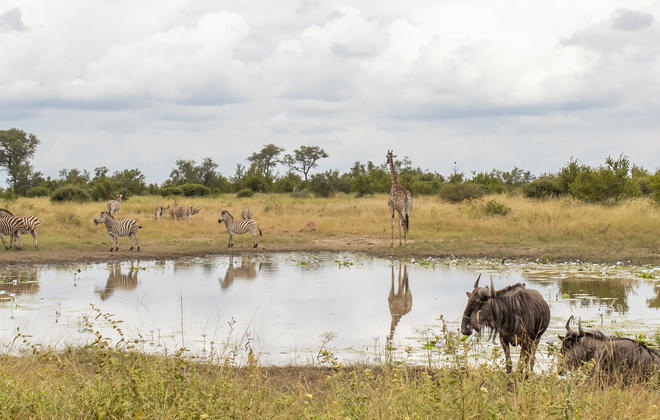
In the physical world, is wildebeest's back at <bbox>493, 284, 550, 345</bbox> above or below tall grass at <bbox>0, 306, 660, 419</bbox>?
above

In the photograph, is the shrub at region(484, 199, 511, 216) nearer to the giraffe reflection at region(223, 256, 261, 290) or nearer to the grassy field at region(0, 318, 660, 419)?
the giraffe reflection at region(223, 256, 261, 290)

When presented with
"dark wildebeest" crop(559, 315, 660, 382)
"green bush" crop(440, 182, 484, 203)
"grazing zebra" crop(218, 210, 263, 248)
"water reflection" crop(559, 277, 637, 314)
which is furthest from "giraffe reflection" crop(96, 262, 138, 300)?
"green bush" crop(440, 182, 484, 203)

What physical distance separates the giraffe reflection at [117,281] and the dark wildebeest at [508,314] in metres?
7.53

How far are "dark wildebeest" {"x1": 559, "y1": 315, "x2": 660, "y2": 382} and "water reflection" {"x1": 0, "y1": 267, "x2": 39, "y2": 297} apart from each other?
9673mm

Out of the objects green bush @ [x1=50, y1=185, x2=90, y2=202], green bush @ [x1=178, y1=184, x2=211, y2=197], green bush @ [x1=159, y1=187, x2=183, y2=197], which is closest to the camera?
green bush @ [x1=50, y1=185, x2=90, y2=202]

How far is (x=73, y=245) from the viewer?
768 inches

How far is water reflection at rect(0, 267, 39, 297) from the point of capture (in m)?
12.6

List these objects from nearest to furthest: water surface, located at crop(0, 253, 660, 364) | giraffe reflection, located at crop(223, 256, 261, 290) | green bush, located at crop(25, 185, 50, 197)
Answer: water surface, located at crop(0, 253, 660, 364) < giraffe reflection, located at crop(223, 256, 261, 290) < green bush, located at crop(25, 185, 50, 197)

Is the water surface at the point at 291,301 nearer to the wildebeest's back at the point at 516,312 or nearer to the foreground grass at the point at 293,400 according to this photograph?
the wildebeest's back at the point at 516,312

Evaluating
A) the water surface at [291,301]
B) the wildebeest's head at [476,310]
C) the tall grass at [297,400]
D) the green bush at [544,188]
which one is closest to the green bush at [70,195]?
the water surface at [291,301]

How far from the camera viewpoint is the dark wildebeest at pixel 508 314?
21.4 ft

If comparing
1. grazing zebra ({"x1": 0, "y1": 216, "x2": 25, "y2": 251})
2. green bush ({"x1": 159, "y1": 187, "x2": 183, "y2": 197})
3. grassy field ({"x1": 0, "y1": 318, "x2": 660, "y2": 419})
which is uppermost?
green bush ({"x1": 159, "y1": 187, "x2": 183, "y2": 197})

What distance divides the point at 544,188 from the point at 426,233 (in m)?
16.6

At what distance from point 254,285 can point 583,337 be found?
8.22 meters
